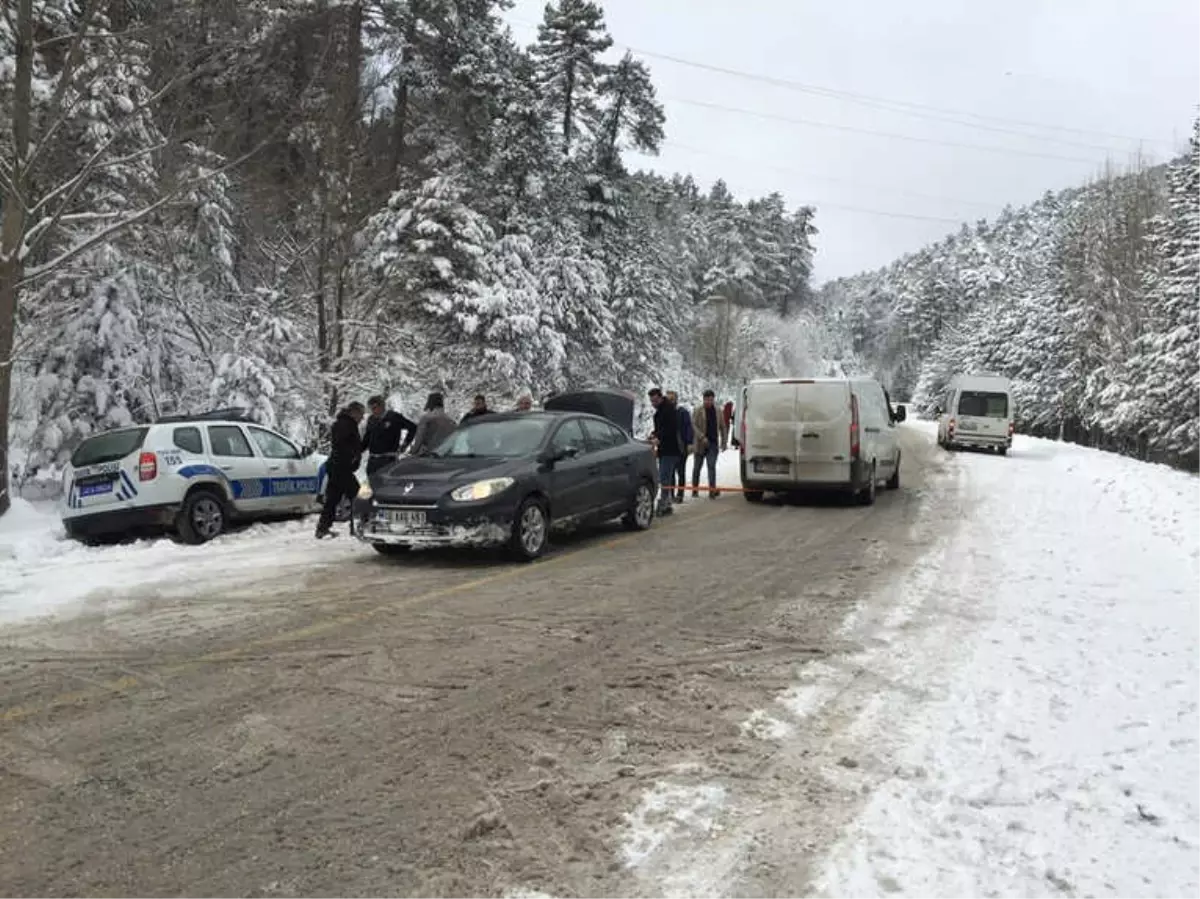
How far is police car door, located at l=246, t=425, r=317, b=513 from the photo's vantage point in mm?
12305

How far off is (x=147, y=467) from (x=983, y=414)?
2768cm

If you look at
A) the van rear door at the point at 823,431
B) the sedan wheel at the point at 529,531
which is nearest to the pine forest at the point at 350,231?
the sedan wheel at the point at 529,531

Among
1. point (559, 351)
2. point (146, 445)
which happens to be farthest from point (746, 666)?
point (559, 351)

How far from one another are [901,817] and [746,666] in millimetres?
2111

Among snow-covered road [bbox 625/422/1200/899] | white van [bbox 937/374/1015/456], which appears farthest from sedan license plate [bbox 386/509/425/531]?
white van [bbox 937/374/1015/456]

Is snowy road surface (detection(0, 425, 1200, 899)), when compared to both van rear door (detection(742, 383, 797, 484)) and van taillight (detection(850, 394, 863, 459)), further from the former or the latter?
van rear door (detection(742, 383, 797, 484))

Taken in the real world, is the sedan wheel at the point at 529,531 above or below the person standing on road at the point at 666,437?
below

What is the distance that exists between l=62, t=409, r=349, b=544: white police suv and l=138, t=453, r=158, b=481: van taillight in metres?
0.01

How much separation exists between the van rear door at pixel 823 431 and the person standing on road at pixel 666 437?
199cm

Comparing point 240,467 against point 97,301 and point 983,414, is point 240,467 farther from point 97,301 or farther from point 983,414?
point 983,414

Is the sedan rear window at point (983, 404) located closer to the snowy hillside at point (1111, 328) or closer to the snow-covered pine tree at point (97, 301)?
the snowy hillside at point (1111, 328)

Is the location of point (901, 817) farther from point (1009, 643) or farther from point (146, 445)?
point (146, 445)

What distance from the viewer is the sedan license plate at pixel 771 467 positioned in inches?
571

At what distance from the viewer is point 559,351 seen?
1099 inches
